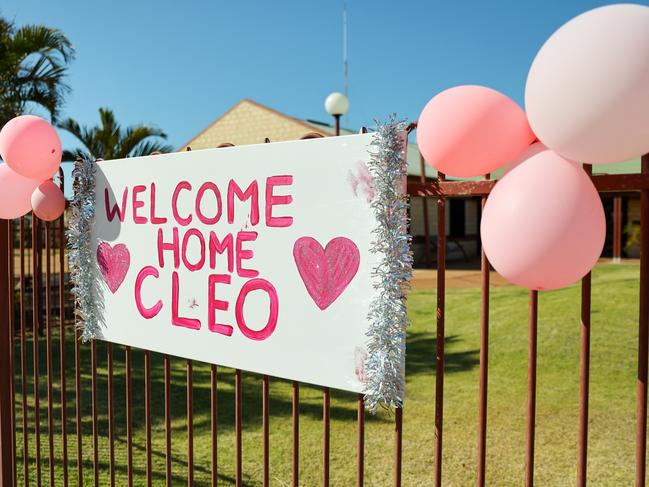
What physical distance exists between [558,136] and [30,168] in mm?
2449

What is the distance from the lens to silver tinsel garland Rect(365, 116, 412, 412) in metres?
1.84

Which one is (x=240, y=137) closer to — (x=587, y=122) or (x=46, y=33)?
(x=46, y=33)

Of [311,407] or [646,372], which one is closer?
[646,372]

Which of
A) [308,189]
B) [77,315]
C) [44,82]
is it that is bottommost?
[77,315]

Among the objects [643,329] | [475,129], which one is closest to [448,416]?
[643,329]

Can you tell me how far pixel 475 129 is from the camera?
59.9 inches

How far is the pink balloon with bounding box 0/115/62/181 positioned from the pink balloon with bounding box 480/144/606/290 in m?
2.26

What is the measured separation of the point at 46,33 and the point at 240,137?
33.3 feet

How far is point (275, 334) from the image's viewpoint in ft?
7.09

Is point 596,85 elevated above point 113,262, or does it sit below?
above

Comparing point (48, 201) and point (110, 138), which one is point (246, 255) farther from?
point (110, 138)

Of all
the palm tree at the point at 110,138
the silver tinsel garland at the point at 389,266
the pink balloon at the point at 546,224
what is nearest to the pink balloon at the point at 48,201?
the silver tinsel garland at the point at 389,266

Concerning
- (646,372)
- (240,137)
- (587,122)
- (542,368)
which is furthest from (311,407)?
(240,137)

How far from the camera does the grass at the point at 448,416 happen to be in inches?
161
